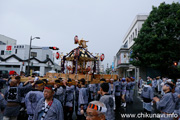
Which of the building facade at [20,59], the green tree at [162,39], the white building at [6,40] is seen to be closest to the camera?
the green tree at [162,39]

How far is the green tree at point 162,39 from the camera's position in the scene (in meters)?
16.5

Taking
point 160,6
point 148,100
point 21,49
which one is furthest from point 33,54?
point 148,100

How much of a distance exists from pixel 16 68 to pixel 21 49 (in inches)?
203

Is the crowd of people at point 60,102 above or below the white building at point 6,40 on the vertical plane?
below

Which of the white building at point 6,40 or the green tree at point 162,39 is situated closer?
the green tree at point 162,39

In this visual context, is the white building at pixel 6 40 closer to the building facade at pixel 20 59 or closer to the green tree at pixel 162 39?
the building facade at pixel 20 59

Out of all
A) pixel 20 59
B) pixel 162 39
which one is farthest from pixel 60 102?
pixel 20 59

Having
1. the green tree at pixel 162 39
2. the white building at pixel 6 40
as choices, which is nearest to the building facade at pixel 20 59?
the white building at pixel 6 40

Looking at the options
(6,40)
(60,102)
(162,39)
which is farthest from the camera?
(6,40)

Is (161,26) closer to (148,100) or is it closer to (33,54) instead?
(148,100)

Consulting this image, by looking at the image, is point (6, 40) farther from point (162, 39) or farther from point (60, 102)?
point (60, 102)

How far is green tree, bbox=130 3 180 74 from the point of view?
16547 millimetres

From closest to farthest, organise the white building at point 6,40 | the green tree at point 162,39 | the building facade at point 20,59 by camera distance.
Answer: the green tree at point 162,39
the building facade at point 20,59
the white building at point 6,40

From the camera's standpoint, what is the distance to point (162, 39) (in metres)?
16.5
